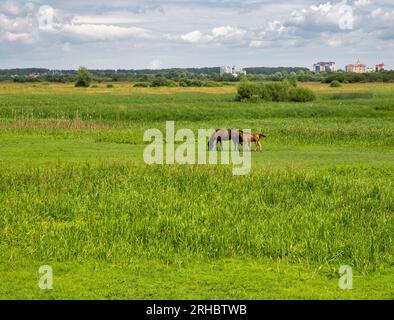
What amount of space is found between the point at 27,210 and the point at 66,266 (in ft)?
13.3

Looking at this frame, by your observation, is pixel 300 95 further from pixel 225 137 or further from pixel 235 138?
pixel 225 137

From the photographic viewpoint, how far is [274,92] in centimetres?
6456

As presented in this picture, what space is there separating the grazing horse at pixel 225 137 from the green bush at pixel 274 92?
123 feet

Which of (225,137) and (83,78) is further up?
(83,78)

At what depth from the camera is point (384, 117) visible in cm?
4859

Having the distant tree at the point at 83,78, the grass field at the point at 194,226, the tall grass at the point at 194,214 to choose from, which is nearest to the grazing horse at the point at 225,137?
the grass field at the point at 194,226

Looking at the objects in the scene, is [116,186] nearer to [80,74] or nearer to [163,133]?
[163,133]

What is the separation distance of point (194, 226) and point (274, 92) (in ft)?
172

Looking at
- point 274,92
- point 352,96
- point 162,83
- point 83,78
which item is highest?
point 83,78

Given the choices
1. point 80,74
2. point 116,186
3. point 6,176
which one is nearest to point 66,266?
point 116,186

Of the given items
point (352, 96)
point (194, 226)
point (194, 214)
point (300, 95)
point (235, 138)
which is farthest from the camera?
point (352, 96)

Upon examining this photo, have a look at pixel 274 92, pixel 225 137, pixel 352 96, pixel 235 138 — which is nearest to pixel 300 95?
pixel 274 92

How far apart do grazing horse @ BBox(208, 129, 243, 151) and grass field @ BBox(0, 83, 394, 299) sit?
2.35m

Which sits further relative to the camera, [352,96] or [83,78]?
[83,78]
